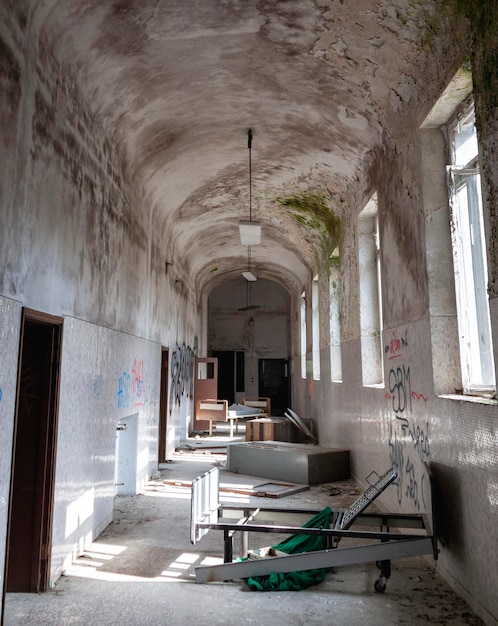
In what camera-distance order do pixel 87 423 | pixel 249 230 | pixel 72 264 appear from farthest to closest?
pixel 249 230, pixel 87 423, pixel 72 264

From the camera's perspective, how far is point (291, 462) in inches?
314

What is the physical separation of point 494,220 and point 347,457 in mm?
5801

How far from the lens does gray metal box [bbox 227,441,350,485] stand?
7.84 meters

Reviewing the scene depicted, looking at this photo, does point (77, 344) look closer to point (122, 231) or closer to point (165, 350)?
point (122, 231)

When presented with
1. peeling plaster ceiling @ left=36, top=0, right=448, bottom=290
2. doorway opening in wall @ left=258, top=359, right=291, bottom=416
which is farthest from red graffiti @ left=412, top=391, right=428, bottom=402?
doorway opening in wall @ left=258, top=359, right=291, bottom=416

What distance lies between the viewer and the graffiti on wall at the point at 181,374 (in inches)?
411

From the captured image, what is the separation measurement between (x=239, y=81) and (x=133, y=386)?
12.9 ft

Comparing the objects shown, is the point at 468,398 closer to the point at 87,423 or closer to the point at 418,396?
the point at 418,396

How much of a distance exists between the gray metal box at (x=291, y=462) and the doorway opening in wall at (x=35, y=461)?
179 inches

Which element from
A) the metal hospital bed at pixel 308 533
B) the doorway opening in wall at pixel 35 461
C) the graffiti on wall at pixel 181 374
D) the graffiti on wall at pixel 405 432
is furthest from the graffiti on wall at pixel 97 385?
the graffiti on wall at pixel 181 374

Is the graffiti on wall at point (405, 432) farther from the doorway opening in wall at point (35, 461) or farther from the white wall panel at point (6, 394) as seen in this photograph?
the white wall panel at point (6, 394)

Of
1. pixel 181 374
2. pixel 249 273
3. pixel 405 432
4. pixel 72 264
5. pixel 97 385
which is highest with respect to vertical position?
pixel 249 273

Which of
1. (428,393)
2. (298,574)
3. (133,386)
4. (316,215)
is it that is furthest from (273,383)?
(298,574)

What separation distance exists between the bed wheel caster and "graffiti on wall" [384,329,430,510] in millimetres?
729
